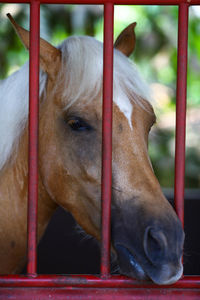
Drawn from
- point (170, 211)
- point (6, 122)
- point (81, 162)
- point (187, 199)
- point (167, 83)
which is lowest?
point (187, 199)

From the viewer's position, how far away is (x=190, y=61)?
5.74 metres

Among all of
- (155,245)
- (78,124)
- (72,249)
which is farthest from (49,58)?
(72,249)

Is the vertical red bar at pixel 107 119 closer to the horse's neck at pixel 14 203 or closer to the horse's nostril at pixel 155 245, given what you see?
the horse's nostril at pixel 155 245

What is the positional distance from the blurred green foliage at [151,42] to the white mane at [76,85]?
2363 mm

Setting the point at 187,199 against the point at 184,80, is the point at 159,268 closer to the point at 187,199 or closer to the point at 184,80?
the point at 184,80

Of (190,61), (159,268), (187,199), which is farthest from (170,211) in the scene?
(190,61)

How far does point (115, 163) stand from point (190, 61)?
495cm

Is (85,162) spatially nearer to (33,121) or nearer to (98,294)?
(33,121)

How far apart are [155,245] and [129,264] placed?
102 mm

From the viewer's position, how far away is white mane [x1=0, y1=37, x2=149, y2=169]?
1.27 metres

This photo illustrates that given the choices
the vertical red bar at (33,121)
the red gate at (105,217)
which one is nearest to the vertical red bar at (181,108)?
the red gate at (105,217)

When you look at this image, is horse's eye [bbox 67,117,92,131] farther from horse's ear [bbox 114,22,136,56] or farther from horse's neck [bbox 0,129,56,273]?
horse's ear [bbox 114,22,136,56]

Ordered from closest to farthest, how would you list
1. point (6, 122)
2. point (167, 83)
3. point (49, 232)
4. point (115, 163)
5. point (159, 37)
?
point (115, 163) → point (6, 122) → point (49, 232) → point (159, 37) → point (167, 83)

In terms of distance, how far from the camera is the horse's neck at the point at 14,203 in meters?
1.45
